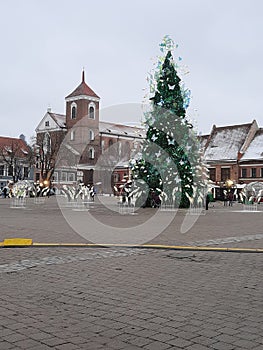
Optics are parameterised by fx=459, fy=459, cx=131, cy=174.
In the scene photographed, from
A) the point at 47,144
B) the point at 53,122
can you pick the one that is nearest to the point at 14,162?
the point at 47,144

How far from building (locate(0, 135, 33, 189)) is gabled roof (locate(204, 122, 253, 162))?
102 feet

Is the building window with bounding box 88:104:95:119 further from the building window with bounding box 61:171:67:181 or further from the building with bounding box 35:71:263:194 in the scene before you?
the building window with bounding box 61:171:67:181

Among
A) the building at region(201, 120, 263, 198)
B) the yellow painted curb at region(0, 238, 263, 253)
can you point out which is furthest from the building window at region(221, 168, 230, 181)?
the yellow painted curb at region(0, 238, 263, 253)

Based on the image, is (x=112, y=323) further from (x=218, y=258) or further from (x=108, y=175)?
(x=108, y=175)

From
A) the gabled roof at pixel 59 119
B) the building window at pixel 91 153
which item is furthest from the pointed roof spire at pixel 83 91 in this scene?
the building window at pixel 91 153

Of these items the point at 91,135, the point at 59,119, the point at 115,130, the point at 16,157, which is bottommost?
the point at 16,157

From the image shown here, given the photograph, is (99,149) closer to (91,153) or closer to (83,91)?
(91,153)


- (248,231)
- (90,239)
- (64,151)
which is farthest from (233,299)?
(64,151)

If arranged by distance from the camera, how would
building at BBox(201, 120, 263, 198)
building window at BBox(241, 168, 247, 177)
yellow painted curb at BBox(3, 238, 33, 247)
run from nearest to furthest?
yellow painted curb at BBox(3, 238, 33, 247), building at BBox(201, 120, 263, 198), building window at BBox(241, 168, 247, 177)

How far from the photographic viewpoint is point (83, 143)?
307 feet

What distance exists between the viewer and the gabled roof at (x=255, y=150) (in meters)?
66.8

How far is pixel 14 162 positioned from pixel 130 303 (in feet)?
256

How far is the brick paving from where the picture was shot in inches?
179

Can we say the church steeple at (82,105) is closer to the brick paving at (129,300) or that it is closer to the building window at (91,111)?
the building window at (91,111)
